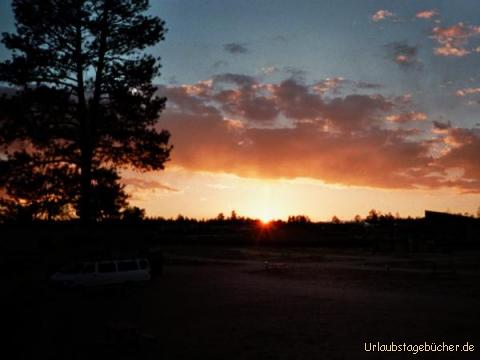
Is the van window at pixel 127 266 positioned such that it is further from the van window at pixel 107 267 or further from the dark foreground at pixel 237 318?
the dark foreground at pixel 237 318

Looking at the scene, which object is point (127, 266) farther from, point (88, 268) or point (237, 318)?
point (237, 318)

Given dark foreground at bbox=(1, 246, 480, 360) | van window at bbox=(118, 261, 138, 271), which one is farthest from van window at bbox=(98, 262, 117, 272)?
dark foreground at bbox=(1, 246, 480, 360)

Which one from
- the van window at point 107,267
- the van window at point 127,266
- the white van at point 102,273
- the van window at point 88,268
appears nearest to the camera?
the white van at point 102,273

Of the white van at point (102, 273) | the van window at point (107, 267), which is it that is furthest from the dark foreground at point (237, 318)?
the van window at point (107, 267)

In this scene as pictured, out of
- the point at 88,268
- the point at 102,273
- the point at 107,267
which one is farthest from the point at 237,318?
the point at 88,268

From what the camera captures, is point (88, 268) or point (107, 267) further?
point (107, 267)

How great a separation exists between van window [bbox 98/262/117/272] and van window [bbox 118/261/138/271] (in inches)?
15.8

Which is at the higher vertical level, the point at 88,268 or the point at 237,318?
the point at 88,268

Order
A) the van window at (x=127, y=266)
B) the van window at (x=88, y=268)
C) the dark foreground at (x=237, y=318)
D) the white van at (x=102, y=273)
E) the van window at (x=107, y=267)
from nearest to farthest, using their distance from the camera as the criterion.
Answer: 1. the dark foreground at (x=237, y=318)
2. the white van at (x=102, y=273)
3. the van window at (x=88, y=268)
4. the van window at (x=107, y=267)
5. the van window at (x=127, y=266)

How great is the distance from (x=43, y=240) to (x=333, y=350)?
A: 1823cm

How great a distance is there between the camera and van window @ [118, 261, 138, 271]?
27.1 m

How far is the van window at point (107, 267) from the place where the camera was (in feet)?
86.1

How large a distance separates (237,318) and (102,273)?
10770 millimetres

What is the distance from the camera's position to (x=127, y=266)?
2742 centimetres
